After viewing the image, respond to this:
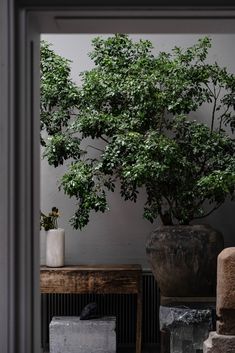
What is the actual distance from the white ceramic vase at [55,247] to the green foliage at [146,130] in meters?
0.24

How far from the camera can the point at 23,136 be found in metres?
1.17

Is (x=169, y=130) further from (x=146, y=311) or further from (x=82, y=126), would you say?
(x=146, y=311)

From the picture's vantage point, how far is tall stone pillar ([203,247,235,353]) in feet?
10.2

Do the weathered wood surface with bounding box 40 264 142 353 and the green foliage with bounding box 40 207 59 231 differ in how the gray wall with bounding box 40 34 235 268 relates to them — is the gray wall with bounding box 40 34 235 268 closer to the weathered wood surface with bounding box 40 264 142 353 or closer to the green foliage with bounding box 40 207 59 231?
the green foliage with bounding box 40 207 59 231

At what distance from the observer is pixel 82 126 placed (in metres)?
4.66

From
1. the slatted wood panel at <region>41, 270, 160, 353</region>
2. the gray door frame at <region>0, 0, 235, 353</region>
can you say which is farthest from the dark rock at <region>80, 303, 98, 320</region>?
the gray door frame at <region>0, 0, 235, 353</region>

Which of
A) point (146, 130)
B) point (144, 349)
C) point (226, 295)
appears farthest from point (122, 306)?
point (226, 295)

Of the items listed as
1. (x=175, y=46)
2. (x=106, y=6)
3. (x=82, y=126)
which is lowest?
(x=106, y=6)

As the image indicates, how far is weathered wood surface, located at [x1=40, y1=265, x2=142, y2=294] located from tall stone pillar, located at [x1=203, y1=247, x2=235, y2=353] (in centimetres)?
144

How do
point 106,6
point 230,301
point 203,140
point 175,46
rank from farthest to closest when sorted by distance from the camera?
point 175,46, point 203,140, point 230,301, point 106,6

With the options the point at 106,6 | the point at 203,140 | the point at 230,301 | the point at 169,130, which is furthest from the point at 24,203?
the point at 169,130

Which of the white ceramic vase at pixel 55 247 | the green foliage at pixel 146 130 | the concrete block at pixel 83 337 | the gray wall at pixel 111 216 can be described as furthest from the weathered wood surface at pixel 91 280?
the gray wall at pixel 111 216

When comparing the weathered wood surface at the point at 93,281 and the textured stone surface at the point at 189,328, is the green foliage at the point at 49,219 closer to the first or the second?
the weathered wood surface at the point at 93,281

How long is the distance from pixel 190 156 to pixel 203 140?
18cm
